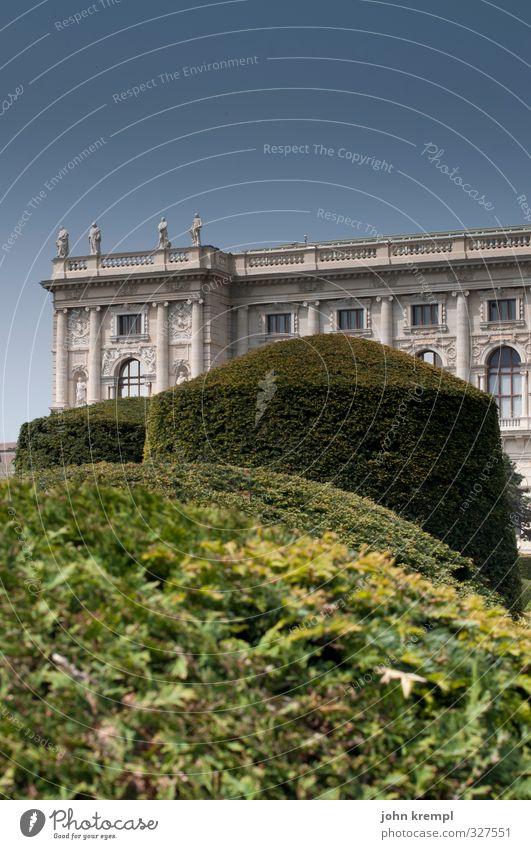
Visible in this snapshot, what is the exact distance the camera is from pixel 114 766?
5.38 metres

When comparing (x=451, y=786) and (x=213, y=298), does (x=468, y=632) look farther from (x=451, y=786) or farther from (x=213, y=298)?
(x=213, y=298)

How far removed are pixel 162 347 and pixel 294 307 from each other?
6864 millimetres

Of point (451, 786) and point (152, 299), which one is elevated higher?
point (152, 299)

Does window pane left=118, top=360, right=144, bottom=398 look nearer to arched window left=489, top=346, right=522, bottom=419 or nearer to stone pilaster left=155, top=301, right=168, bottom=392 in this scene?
stone pilaster left=155, top=301, right=168, bottom=392

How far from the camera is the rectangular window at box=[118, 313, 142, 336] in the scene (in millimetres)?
57125

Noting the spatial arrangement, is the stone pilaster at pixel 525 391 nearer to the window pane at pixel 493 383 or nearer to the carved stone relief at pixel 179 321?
the window pane at pixel 493 383

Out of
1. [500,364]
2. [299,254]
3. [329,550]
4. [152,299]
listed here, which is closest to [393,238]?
[299,254]

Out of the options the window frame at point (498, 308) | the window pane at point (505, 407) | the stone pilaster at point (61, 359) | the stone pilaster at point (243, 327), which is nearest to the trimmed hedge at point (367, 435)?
the window pane at point (505, 407)

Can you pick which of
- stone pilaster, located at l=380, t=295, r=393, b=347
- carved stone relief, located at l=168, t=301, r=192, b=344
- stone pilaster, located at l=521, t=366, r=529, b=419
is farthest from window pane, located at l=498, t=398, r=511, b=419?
carved stone relief, located at l=168, t=301, r=192, b=344

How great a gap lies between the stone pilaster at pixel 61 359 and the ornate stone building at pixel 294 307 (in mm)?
58

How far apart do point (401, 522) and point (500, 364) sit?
40.9m

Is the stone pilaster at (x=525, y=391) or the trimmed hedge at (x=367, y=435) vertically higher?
the stone pilaster at (x=525, y=391)

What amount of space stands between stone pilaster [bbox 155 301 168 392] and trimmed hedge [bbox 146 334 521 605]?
39.2 metres

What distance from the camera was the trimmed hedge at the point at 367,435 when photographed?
1529 cm
